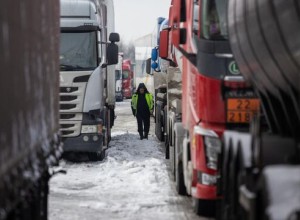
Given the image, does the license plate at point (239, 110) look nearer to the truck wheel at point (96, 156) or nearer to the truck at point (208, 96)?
the truck at point (208, 96)

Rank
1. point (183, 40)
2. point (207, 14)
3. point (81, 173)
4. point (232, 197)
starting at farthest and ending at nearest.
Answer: point (81, 173), point (183, 40), point (207, 14), point (232, 197)

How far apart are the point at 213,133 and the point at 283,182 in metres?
4.32

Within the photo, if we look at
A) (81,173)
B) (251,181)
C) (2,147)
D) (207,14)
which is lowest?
(81,173)

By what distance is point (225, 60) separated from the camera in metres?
8.41

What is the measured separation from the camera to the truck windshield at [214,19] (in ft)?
28.7

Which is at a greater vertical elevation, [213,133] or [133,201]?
[213,133]

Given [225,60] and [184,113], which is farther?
[184,113]

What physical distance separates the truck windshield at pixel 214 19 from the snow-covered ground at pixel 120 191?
2.71 meters

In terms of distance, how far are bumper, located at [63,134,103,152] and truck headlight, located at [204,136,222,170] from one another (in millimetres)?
7593

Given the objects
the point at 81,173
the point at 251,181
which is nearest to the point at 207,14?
the point at 251,181

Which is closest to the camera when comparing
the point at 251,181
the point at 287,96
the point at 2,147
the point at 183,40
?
the point at 2,147

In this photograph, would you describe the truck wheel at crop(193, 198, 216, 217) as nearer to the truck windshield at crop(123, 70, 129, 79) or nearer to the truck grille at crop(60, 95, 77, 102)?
the truck grille at crop(60, 95, 77, 102)

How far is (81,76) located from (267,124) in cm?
968

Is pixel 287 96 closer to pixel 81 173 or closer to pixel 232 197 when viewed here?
pixel 232 197
